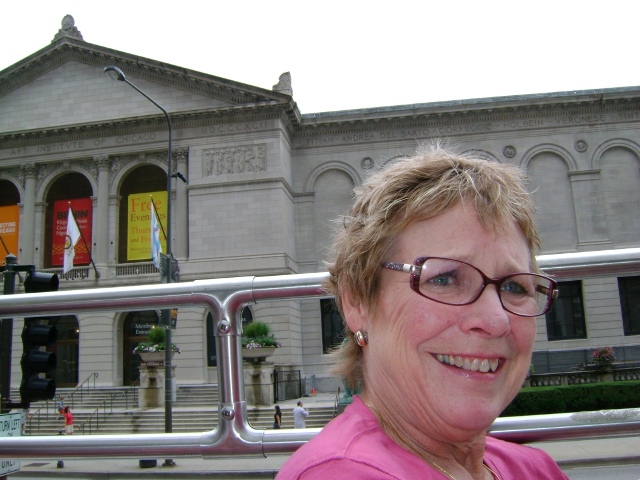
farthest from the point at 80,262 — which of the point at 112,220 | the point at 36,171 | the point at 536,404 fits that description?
the point at 536,404

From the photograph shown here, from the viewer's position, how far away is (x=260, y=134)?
32.6m

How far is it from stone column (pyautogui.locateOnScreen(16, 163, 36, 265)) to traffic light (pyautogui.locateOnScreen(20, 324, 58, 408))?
35.3 metres

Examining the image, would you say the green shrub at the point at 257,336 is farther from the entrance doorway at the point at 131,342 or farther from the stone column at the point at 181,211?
the entrance doorway at the point at 131,342

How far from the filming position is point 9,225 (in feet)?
116

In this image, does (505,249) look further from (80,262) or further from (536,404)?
(80,262)

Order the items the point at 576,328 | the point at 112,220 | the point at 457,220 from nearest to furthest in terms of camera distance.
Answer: the point at 457,220 → the point at 576,328 → the point at 112,220

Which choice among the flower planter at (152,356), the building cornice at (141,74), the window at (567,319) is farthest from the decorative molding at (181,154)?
the window at (567,319)

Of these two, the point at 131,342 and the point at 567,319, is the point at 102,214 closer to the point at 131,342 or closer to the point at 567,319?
the point at 131,342

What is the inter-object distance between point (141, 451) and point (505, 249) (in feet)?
4.52

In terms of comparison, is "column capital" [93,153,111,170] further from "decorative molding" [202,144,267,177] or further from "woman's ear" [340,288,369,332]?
"woman's ear" [340,288,369,332]

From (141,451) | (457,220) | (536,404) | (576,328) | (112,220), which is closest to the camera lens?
(457,220)

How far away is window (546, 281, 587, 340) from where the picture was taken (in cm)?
3119

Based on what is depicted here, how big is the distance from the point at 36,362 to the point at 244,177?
30132 millimetres

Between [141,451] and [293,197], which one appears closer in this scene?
[141,451]
